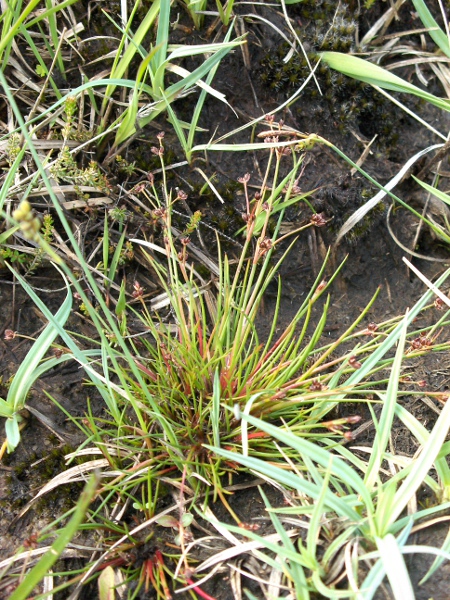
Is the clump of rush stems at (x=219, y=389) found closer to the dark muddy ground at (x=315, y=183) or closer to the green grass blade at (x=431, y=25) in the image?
the dark muddy ground at (x=315, y=183)

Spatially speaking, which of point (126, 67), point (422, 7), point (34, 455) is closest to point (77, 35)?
point (126, 67)

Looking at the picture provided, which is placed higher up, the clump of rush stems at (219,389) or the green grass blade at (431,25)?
the green grass blade at (431,25)

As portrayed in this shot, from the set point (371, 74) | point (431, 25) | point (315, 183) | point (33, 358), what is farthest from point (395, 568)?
point (431, 25)

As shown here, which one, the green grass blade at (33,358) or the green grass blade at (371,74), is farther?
the green grass blade at (371,74)

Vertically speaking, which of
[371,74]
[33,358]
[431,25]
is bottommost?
[33,358]

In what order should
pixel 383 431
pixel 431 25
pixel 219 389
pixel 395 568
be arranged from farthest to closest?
Result: pixel 431 25
pixel 219 389
pixel 383 431
pixel 395 568

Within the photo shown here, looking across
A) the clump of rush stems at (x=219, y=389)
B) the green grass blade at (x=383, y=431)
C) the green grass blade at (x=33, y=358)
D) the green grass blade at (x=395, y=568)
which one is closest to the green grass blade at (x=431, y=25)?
the clump of rush stems at (x=219, y=389)

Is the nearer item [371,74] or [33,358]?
[33,358]

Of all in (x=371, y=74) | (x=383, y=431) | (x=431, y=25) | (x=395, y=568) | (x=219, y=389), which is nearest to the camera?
(x=395, y=568)

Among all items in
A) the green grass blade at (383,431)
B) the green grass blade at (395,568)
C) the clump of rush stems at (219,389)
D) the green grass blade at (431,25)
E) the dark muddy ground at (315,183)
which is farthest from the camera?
the green grass blade at (431,25)

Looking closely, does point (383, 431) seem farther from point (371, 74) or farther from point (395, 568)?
point (371, 74)

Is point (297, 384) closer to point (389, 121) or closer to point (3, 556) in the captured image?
point (3, 556)

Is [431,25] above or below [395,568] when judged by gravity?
above
